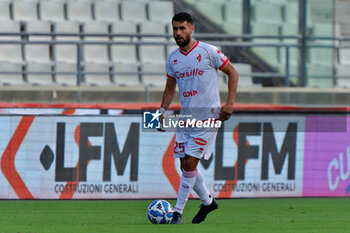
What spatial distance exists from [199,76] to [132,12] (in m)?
8.47

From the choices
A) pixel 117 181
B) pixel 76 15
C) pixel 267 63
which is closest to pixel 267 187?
pixel 117 181

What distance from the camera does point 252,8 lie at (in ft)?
46.5

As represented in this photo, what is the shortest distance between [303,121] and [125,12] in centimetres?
580

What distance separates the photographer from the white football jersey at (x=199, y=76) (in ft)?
25.1

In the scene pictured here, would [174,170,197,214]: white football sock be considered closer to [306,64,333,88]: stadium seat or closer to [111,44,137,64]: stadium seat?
[306,64,333,88]: stadium seat

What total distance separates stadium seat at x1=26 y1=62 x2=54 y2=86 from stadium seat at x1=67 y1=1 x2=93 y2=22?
5.33 ft

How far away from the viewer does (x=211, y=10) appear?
1512 cm

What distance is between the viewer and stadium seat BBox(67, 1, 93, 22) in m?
15.2

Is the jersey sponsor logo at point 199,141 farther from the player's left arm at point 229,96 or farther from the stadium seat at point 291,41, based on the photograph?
the stadium seat at point 291,41

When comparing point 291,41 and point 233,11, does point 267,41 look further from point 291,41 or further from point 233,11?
point 233,11

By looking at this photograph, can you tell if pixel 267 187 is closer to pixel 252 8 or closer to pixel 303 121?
pixel 303 121

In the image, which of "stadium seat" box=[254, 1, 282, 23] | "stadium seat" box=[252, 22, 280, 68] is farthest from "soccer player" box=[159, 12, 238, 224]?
"stadium seat" box=[254, 1, 282, 23]

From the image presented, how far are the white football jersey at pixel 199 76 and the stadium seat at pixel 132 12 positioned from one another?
8.24 metres

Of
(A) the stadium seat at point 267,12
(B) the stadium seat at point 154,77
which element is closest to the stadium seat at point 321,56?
(A) the stadium seat at point 267,12
